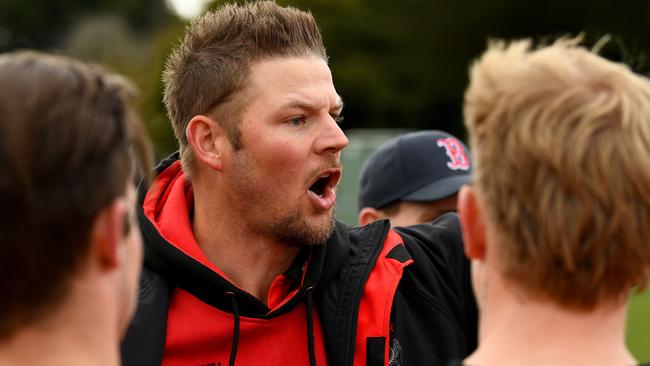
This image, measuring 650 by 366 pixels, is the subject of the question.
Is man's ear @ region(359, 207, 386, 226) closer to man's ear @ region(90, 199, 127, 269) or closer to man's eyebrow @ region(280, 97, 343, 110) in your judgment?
man's eyebrow @ region(280, 97, 343, 110)

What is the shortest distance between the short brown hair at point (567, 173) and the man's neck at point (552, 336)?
3 centimetres

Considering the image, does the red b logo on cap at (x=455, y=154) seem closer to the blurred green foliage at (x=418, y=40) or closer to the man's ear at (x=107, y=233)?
the man's ear at (x=107, y=233)

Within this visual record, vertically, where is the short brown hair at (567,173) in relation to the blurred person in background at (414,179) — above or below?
above

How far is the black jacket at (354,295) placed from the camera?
3287mm

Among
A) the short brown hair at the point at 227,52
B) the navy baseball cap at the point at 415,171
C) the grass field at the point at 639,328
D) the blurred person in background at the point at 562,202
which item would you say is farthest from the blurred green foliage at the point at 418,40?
the blurred person in background at the point at 562,202

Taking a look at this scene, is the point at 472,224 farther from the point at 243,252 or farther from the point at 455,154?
the point at 455,154

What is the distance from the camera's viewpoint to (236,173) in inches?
149

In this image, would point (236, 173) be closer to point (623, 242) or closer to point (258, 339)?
point (258, 339)

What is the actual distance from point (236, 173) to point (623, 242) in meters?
2.03

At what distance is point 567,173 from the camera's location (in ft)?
6.44

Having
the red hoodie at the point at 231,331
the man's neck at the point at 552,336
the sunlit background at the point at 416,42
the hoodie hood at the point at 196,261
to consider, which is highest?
the man's neck at the point at 552,336

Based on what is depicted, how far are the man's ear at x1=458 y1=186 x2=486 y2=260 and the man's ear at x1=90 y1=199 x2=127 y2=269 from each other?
0.78m

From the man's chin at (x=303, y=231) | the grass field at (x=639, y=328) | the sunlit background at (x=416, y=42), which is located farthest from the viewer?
the sunlit background at (x=416, y=42)

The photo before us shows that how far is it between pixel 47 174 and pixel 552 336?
1063 mm
